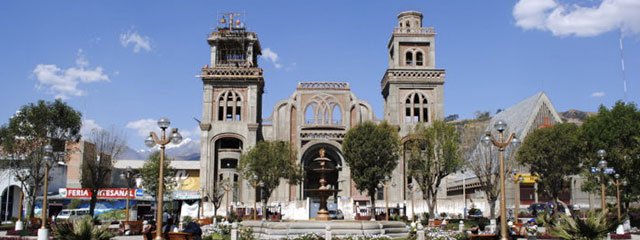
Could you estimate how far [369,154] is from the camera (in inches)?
2108

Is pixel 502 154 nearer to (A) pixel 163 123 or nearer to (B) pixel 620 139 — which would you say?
(A) pixel 163 123

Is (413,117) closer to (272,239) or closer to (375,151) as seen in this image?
(375,151)

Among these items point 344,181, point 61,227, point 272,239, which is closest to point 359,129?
point 344,181

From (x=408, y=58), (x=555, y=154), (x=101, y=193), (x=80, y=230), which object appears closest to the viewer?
(x=80, y=230)

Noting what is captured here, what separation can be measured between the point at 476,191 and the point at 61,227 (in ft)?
205

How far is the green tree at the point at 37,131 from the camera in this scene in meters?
47.5

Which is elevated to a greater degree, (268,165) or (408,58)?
(408,58)

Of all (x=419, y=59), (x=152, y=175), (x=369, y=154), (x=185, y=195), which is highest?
(x=419, y=59)

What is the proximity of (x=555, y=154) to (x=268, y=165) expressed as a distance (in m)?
25.5

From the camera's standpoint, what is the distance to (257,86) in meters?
72.5

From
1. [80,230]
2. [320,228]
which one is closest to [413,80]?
[320,228]

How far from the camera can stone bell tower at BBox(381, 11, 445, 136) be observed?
235 ft

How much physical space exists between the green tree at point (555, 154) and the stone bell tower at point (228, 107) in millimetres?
30648

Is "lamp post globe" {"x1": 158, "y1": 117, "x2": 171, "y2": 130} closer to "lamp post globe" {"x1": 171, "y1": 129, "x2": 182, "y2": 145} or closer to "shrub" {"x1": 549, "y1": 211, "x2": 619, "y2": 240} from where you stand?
"lamp post globe" {"x1": 171, "y1": 129, "x2": 182, "y2": 145}
